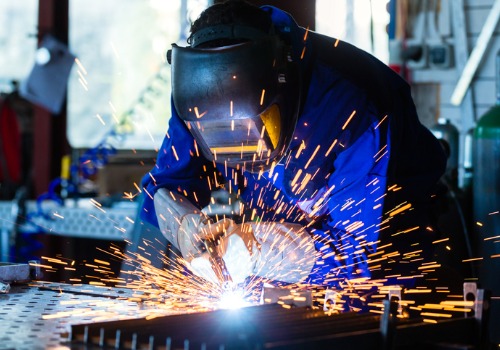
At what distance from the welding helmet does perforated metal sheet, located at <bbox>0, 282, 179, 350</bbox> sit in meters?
0.49

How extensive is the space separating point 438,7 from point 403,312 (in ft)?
14.7

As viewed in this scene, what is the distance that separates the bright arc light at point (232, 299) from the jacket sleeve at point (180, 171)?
1.36ft

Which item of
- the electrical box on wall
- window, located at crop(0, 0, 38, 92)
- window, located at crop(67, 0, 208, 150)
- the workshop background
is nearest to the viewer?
the workshop background

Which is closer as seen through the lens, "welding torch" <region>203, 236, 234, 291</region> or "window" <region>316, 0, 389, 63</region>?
"welding torch" <region>203, 236, 234, 291</region>

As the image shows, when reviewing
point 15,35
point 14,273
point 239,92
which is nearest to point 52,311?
point 14,273

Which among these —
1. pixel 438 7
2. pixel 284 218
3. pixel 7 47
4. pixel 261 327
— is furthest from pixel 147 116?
pixel 261 327

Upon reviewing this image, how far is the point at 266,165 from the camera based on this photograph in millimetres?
2213

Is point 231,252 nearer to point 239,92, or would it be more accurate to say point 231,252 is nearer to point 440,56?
point 239,92

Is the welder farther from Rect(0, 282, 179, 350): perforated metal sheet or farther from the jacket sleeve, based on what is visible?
Rect(0, 282, 179, 350): perforated metal sheet

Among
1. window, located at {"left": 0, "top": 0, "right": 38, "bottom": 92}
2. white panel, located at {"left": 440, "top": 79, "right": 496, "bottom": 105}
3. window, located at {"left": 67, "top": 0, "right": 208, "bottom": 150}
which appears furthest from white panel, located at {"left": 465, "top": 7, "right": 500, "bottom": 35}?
window, located at {"left": 0, "top": 0, "right": 38, "bottom": 92}

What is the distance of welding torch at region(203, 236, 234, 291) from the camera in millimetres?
2357

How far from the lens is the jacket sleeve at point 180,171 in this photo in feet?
8.48

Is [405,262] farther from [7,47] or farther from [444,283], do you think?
[7,47]

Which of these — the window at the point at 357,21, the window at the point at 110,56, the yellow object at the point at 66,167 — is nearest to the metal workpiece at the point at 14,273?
the yellow object at the point at 66,167
